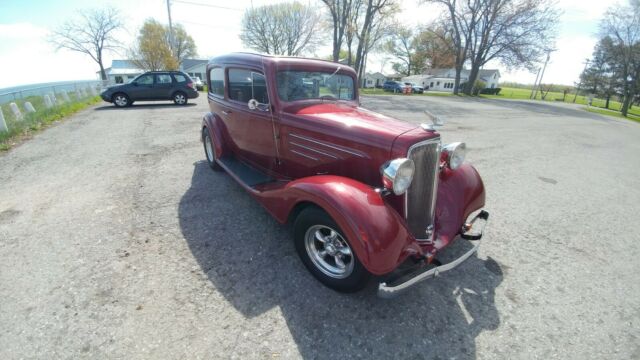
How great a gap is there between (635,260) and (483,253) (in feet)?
5.57

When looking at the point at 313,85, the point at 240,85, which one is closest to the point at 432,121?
the point at 313,85

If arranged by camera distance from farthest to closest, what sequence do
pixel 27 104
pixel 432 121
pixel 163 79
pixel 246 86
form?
1. pixel 163 79
2. pixel 27 104
3. pixel 246 86
4. pixel 432 121

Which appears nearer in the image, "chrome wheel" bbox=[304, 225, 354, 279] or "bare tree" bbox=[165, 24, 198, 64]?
"chrome wheel" bbox=[304, 225, 354, 279]

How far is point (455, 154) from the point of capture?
114 inches

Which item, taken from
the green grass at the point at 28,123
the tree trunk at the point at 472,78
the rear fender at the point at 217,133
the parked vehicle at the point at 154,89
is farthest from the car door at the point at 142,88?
the tree trunk at the point at 472,78

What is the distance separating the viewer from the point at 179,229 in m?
3.18

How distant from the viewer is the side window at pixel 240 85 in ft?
12.0

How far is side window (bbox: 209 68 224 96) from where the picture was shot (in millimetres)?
4307

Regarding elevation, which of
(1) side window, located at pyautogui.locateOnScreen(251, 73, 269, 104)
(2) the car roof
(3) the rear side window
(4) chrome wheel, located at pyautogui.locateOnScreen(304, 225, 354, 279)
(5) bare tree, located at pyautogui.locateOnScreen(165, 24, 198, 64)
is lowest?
(4) chrome wheel, located at pyautogui.locateOnScreen(304, 225, 354, 279)

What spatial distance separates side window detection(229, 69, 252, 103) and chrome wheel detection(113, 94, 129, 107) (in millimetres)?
11424

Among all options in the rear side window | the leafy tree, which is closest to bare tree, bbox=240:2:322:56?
the leafy tree

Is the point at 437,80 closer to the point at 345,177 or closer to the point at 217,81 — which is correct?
the point at 217,81

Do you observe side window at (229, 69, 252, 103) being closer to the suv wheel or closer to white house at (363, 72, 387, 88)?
the suv wheel

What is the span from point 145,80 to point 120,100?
139 centimetres
